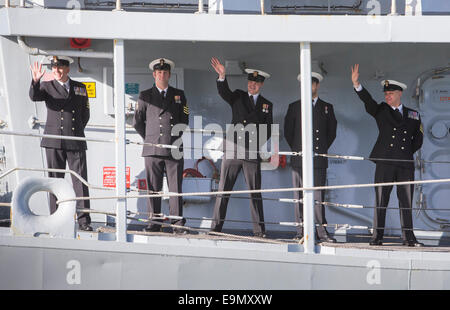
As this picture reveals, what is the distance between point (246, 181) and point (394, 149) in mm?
1367

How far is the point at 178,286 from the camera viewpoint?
19.6ft

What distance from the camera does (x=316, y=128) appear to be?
7.31m

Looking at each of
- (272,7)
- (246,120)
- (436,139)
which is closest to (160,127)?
(246,120)

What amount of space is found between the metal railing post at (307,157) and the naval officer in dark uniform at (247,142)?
912mm

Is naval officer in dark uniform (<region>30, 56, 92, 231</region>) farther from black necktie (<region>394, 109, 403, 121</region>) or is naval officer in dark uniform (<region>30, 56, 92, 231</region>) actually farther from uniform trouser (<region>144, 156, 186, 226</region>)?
black necktie (<region>394, 109, 403, 121</region>)

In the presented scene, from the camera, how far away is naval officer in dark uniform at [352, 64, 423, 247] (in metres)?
7.00

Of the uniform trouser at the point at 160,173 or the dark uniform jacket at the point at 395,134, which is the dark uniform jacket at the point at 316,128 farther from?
the uniform trouser at the point at 160,173

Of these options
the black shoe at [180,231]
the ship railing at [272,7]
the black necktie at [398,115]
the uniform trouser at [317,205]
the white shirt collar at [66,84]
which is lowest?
the black shoe at [180,231]

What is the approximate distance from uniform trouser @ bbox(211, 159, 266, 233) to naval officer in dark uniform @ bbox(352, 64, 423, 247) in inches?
40.5

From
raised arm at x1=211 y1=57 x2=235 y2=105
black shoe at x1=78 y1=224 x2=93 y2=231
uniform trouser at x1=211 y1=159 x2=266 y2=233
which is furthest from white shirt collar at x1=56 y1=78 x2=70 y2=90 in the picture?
uniform trouser at x1=211 y1=159 x2=266 y2=233

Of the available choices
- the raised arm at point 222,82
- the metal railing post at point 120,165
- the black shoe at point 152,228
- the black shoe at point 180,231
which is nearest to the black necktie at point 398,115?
the raised arm at point 222,82

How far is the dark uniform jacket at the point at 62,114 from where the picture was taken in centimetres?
698
